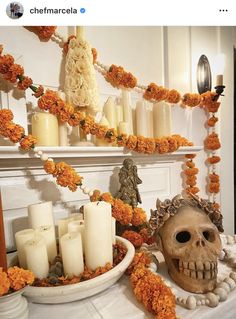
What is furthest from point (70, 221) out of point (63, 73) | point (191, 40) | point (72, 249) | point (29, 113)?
point (191, 40)

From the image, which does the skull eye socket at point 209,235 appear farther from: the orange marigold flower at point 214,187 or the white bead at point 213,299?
the orange marigold flower at point 214,187

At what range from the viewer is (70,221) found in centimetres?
73

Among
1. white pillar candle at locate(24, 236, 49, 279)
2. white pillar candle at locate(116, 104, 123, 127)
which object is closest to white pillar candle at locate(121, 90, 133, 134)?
white pillar candle at locate(116, 104, 123, 127)

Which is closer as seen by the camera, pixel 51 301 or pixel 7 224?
pixel 51 301

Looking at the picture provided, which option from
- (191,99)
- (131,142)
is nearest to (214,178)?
(191,99)

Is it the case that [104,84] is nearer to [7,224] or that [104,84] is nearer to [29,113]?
[29,113]

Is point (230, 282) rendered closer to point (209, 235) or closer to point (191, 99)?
point (209, 235)

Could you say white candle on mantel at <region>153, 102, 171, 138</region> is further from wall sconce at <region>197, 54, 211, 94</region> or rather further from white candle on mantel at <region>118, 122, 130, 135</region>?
wall sconce at <region>197, 54, 211, 94</region>

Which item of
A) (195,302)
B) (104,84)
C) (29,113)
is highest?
(104,84)

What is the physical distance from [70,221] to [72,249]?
6.0 inches

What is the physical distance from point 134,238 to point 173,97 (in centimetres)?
87

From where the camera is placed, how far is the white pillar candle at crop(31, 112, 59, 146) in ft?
2.87

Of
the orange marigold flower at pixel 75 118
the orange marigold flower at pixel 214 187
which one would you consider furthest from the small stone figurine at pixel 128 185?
the orange marigold flower at pixel 214 187
